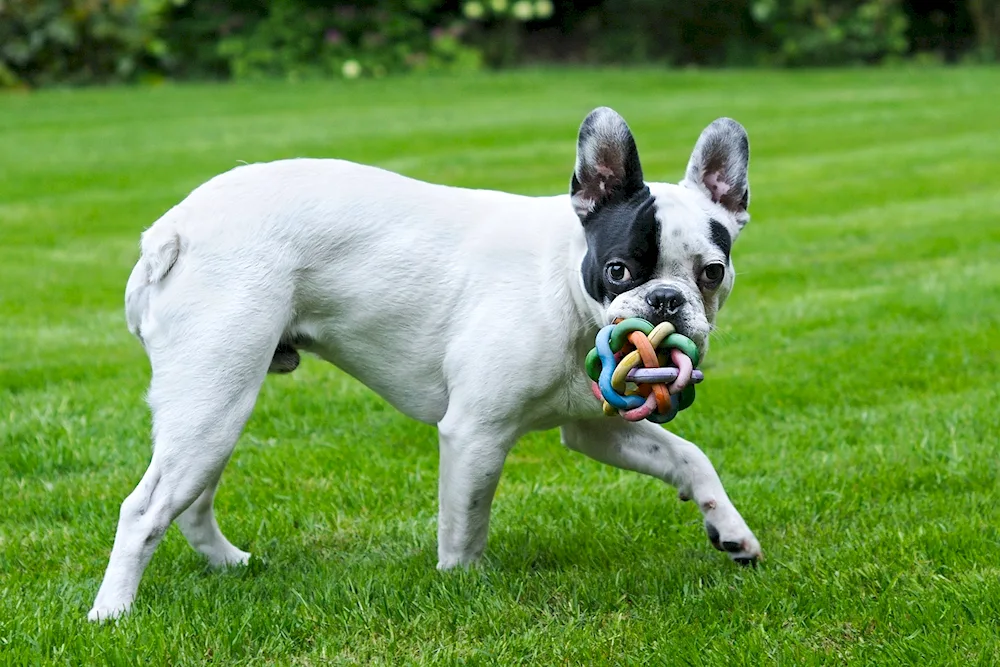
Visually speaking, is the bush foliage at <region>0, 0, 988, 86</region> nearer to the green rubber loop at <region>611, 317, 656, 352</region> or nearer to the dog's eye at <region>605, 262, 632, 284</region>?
the dog's eye at <region>605, 262, 632, 284</region>

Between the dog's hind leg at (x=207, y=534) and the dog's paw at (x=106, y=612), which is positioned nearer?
the dog's paw at (x=106, y=612)

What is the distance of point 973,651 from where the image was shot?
325cm

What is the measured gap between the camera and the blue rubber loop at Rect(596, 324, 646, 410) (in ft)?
→ 11.2

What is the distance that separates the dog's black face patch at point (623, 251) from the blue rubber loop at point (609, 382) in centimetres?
15

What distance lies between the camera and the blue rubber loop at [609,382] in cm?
341

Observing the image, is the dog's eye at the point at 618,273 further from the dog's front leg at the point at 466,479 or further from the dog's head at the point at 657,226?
the dog's front leg at the point at 466,479

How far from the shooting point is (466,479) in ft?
12.4

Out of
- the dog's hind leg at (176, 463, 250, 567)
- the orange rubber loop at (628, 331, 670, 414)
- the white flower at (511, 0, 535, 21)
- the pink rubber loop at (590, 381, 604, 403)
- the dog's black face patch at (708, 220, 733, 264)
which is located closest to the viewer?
the orange rubber loop at (628, 331, 670, 414)

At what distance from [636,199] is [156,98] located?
1618cm

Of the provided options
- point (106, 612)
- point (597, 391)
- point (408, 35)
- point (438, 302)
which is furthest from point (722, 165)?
point (408, 35)

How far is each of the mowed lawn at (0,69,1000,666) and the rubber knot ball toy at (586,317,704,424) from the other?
596mm

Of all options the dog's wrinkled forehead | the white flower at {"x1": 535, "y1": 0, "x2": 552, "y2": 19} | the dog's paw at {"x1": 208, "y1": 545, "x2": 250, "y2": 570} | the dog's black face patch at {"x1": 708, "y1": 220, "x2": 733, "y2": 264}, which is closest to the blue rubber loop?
the dog's wrinkled forehead

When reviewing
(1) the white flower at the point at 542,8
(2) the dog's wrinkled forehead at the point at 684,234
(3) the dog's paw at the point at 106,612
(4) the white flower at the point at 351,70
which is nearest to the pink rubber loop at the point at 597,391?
(2) the dog's wrinkled forehead at the point at 684,234

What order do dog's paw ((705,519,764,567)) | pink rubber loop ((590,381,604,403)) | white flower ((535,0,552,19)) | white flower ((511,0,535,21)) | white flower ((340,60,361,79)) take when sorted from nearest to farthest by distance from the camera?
pink rubber loop ((590,381,604,403))
dog's paw ((705,519,764,567))
white flower ((340,60,361,79))
white flower ((511,0,535,21))
white flower ((535,0,552,19))
